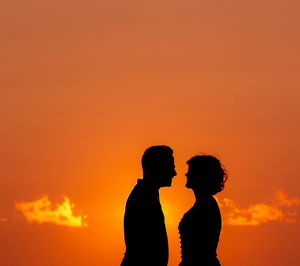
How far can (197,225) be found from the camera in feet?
54.5

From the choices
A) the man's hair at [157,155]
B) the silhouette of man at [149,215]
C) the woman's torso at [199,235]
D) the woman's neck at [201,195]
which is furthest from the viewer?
the woman's neck at [201,195]

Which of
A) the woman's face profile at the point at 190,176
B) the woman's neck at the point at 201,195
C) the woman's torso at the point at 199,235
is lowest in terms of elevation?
the woman's torso at the point at 199,235

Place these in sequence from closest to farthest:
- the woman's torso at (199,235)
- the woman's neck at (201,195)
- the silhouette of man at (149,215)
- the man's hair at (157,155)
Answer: the silhouette of man at (149,215)
the man's hair at (157,155)
the woman's torso at (199,235)
the woman's neck at (201,195)

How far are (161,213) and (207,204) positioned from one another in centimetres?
99

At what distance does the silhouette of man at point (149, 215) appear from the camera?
16.1 meters

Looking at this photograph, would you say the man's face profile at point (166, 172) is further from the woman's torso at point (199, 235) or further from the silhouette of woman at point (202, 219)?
the woman's torso at point (199, 235)

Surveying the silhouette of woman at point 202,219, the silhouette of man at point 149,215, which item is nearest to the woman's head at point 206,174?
the silhouette of woman at point 202,219

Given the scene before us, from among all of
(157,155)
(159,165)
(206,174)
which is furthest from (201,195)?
(157,155)

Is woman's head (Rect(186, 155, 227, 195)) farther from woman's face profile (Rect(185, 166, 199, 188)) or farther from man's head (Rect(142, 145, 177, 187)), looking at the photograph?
man's head (Rect(142, 145, 177, 187))

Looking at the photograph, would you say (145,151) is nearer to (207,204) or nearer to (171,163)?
(171,163)

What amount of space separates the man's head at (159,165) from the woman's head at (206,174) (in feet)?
1.52

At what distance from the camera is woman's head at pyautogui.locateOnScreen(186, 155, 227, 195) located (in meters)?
16.6

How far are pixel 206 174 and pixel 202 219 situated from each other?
802 mm

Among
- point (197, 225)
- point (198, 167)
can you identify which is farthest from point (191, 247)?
point (198, 167)
